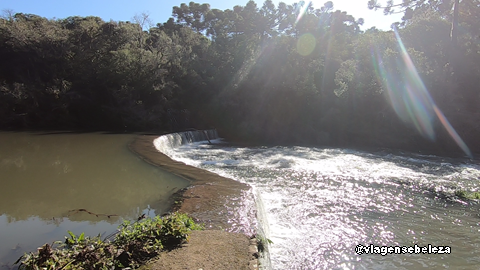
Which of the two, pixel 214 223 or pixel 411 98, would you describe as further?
pixel 411 98

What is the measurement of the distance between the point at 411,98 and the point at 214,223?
16.2 metres

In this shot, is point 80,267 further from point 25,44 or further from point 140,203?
point 25,44

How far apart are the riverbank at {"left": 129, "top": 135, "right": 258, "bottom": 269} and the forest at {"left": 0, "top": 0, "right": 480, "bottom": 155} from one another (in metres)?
11.5

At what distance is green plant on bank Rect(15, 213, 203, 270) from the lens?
2803 mm

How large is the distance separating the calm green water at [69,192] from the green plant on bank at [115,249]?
143cm

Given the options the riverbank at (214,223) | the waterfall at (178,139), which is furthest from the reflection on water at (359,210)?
the waterfall at (178,139)

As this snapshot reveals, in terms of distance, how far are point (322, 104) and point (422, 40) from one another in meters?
8.56

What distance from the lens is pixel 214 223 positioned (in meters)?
4.93

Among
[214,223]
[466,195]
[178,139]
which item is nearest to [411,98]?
[466,195]

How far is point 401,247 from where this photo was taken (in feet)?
16.0

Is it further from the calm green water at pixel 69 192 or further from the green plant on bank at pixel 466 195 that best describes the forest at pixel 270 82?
the calm green water at pixel 69 192

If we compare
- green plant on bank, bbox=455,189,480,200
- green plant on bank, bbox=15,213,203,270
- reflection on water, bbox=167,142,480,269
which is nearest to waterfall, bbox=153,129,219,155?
reflection on water, bbox=167,142,480,269

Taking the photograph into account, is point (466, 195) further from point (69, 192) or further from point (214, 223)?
point (69, 192)

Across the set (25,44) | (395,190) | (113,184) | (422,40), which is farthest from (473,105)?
(25,44)
